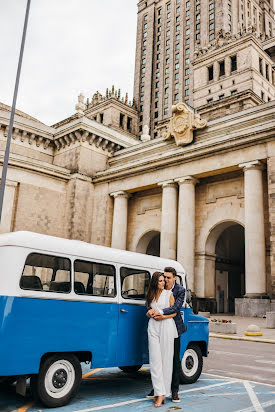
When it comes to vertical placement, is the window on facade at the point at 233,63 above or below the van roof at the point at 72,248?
above

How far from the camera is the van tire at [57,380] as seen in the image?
Result: 18.6ft

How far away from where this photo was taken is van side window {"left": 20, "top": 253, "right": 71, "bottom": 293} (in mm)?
5871

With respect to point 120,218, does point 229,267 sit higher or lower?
lower

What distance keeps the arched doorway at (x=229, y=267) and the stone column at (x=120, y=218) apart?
7973 millimetres

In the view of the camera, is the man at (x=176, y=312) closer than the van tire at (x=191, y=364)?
Yes

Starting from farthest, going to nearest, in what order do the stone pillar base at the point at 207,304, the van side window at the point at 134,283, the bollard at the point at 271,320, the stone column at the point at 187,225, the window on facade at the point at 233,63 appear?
1. the window on facade at the point at 233,63
2. the stone column at the point at 187,225
3. the stone pillar base at the point at 207,304
4. the bollard at the point at 271,320
5. the van side window at the point at 134,283

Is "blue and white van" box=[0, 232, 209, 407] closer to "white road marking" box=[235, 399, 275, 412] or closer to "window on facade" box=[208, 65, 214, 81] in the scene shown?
"white road marking" box=[235, 399, 275, 412]

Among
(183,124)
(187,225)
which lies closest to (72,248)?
(187,225)

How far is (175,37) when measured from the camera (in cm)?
9312

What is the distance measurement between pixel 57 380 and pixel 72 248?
2.06 metres

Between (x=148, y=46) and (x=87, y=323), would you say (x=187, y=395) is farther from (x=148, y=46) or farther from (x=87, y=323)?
(x=148, y=46)

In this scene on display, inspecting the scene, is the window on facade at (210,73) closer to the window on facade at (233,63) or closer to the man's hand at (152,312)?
the window on facade at (233,63)

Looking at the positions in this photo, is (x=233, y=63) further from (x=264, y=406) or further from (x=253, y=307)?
(x=264, y=406)

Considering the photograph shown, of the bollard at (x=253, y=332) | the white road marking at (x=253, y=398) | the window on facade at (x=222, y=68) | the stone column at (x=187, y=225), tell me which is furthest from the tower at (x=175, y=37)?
the white road marking at (x=253, y=398)
